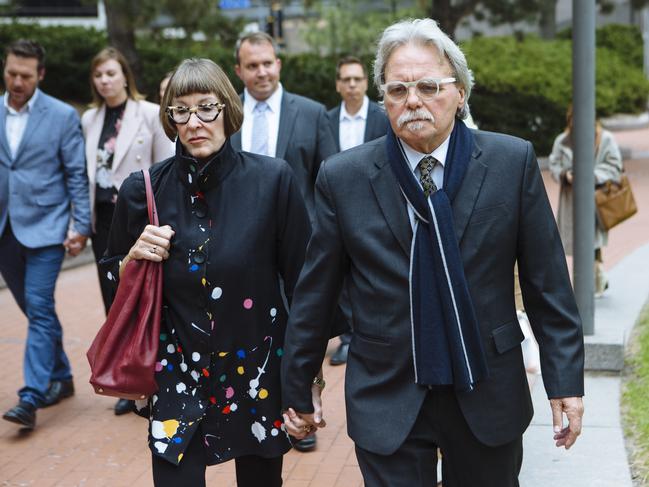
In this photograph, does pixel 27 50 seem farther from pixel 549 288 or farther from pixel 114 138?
pixel 549 288

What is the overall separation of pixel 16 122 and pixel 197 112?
3.32 metres

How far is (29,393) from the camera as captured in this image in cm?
623

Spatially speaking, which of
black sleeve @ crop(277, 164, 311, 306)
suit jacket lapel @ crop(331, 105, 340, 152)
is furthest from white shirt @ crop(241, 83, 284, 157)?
black sleeve @ crop(277, 164, 311, 306)

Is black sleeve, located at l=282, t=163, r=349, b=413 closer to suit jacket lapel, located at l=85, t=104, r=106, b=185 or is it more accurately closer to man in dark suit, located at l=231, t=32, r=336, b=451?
man in dark suit, located at l=231, t=32, r=336, b=451

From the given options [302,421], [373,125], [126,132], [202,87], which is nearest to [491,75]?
[373,125]

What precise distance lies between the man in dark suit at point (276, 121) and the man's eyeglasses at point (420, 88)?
3.12m

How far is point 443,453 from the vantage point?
3.17 meters

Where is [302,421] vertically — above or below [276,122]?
below

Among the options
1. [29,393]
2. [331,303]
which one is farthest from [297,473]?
[331,303]

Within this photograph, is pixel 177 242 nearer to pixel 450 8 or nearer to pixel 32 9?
pixel 450 8

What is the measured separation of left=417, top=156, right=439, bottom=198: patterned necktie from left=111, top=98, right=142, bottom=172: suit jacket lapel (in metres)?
3.75

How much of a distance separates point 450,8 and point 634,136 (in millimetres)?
7724

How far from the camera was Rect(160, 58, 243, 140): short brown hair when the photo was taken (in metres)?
3.69

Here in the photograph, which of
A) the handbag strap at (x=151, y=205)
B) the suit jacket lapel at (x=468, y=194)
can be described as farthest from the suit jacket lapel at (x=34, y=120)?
the suit jacket lapel at (x=468, y=194)
